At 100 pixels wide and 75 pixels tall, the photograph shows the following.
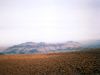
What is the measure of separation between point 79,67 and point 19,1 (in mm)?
3071

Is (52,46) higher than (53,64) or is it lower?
higher

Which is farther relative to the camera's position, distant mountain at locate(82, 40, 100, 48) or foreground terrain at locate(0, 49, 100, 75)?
distant mountain at locate(82, 40, 100, 48)

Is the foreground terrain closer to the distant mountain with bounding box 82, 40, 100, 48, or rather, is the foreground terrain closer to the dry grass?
the dry grass

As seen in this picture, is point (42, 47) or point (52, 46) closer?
point (42, 47)

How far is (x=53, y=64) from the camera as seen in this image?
6566mm

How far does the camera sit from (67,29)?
7203mm

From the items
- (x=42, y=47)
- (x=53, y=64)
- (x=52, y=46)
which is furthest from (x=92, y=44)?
(x=42, y=47)

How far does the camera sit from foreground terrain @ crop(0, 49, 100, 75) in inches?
250

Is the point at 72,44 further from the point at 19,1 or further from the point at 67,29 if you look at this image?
the point at 19,1

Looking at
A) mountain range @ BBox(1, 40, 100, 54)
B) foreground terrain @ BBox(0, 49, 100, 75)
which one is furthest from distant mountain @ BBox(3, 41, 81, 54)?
foreground terrain @ BBox(0, 49, 100, 75)

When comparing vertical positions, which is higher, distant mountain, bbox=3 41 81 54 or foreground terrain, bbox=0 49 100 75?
distant mountain, bbox=3 41 81 54

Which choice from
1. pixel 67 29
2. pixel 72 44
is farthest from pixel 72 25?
pixel 72 44

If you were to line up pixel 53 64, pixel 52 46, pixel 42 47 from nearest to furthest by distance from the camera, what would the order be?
pixel 53 64, pixel 42 47, pixel 52 46

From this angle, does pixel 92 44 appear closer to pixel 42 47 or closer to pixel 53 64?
pixel 53 64
